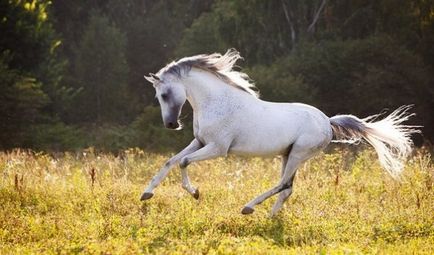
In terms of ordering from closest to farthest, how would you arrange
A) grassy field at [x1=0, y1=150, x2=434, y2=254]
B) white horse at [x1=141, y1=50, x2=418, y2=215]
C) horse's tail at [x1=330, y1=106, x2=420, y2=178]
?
grassy field at [x1=0, y1=150, x2=434, y2=254]
white horse at [x1=141, y1=50, x2=418, y2=215]
horse's tail at [x1=330, y1=106, x2=420, y2=178]

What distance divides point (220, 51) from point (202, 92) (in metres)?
27.2

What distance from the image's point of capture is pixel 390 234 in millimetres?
8258

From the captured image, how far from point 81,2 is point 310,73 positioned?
67.2 feet

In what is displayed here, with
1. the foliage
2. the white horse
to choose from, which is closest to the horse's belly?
the white horse

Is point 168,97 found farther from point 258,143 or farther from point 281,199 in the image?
point 281,199

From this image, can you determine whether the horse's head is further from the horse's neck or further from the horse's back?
the horse's back

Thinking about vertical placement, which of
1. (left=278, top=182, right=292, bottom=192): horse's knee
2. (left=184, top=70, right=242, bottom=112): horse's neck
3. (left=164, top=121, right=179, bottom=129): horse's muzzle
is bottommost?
(left=278, top=182, right=292, bottom=192): horse's knee

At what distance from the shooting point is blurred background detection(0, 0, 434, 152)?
91.7 ft

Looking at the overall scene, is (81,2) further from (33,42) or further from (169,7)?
(33,42)

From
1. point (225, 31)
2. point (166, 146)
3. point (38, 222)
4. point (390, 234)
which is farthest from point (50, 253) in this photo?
point (225, 31)

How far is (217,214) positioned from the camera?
9055 millimetres

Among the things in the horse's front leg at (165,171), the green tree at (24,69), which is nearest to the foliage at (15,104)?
the green tree at (24,69)

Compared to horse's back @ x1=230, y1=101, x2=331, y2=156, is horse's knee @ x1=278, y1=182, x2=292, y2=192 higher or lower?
lower

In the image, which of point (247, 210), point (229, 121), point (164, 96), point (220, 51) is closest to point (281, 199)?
point (247, 210)
